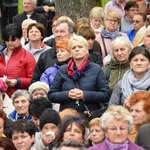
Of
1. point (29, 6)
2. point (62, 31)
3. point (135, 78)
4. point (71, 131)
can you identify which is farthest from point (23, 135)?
point (29, 6)

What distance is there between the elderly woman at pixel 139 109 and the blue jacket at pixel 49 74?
8.92 feet

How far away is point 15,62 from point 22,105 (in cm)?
166

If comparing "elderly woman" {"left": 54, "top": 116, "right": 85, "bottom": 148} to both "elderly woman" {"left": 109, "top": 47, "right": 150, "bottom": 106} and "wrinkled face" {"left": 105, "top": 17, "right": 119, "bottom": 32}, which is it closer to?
"elderly woman" {"left": 109, "top": 47, "right": 150, "bottom": 106}

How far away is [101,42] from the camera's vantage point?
54.9 ft

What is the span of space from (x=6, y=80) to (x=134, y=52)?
2949 millimetres

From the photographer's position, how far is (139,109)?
40.1 ft

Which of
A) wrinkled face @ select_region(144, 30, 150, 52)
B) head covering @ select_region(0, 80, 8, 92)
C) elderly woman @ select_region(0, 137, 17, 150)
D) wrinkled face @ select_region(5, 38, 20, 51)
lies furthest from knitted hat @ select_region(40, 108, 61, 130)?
wrinkled face @ select_region(5, 38, 20, 51)

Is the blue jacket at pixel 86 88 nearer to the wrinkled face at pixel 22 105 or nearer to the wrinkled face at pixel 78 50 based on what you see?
the wrinkled face at pixel 78 50

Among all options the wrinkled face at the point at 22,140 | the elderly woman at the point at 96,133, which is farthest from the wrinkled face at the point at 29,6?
the elderly woman at the point at 96,133

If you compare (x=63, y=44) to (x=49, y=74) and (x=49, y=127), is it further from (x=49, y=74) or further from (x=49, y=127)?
(x=49, y=127)

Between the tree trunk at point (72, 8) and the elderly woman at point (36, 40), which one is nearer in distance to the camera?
the elderly woman at point (36, 40)

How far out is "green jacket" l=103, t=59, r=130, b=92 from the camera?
14289 millimetres

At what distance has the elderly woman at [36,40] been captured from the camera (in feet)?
54.2

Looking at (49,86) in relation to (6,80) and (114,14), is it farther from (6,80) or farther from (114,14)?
(114,14)
